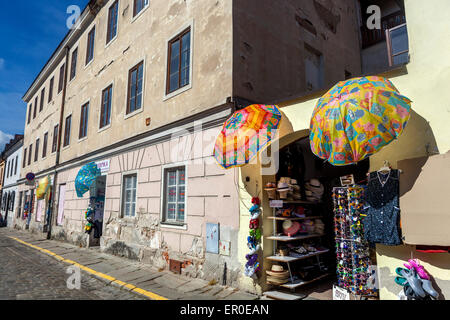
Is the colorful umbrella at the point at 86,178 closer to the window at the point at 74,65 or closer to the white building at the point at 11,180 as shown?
the window at the point at 74,65

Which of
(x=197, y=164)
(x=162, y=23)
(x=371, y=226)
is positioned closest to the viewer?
(x=371, y=226)

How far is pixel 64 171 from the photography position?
15.5 m

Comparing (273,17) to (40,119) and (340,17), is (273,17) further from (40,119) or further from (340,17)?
(40,119)

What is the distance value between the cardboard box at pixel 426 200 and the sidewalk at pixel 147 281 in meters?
2.97

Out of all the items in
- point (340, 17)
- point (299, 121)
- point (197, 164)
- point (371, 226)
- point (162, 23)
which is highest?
point (340, 17)

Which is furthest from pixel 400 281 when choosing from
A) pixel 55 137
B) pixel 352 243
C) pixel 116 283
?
pixel 55 137

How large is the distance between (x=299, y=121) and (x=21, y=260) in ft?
33.6

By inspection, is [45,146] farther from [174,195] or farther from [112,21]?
[174,195]

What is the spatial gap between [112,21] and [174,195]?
884cm

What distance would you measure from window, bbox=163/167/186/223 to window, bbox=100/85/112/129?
4.97 meters

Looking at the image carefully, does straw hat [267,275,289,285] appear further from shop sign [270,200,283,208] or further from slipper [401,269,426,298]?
slipper [401,269,426,298]

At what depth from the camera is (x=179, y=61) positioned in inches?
332

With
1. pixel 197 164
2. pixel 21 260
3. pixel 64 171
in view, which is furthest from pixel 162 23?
pixel 64 171

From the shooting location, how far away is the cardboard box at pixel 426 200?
3.68 m
